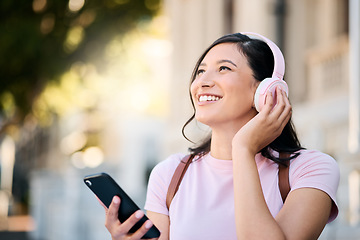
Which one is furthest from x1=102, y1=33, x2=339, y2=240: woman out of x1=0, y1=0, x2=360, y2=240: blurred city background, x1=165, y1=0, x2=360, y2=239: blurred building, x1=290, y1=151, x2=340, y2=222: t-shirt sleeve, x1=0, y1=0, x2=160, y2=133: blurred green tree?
x1=0, y1=0, x2=160, y2=133: blurred green tree

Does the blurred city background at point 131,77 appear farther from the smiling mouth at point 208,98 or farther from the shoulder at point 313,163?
the smiling mouth at point 208,98

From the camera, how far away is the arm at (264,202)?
206 cm

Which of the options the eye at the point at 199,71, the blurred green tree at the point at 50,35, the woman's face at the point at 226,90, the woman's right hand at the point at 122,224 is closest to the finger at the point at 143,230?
the woman's right hand at the point at 122,224

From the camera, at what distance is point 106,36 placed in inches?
703

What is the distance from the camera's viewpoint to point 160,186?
2512mm

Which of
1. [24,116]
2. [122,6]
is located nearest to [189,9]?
[122,6]

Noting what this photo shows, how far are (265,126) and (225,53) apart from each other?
399 mm

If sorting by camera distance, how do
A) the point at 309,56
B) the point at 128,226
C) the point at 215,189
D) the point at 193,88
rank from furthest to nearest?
the point at 309,56, the point at 193,88, the point at 215,189, the point at 128,226

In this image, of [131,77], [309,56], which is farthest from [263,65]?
[131,77]

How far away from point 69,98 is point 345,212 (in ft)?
45.6

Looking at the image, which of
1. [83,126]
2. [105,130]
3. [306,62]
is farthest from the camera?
[83,126]

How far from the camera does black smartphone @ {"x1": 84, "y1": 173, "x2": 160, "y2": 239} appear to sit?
2219 millimetres

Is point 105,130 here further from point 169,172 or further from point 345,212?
point 169,172

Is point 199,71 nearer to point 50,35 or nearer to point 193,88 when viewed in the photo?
point 193,88
